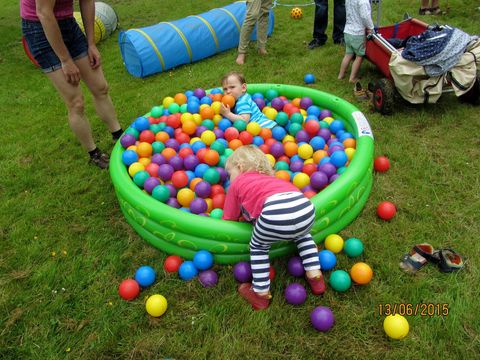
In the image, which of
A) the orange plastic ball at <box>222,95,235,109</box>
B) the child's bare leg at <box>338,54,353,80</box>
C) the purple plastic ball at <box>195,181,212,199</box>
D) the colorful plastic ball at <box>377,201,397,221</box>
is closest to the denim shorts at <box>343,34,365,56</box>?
the child's bare leg at <box>338,54,353,80</box>

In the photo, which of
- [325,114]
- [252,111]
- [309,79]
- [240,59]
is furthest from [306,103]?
[240,59]

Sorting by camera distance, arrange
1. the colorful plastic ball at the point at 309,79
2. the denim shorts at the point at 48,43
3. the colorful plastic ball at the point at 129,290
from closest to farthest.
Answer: the colorful plastic ball at the point at 129,290
the denim shorts at the point at 48,43
the colorful plastic ball at the point at 309,79

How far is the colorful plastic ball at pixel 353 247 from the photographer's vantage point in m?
2.54

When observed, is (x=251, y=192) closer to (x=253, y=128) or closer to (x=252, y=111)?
(x=253, y=128)


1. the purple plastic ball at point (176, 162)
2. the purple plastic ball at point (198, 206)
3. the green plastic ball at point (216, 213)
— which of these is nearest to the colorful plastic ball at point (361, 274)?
the green plastic ball at point (216, 213)

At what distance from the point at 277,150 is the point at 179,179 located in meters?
1.00

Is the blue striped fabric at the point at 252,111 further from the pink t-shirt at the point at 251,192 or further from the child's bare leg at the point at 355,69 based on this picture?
the child's bare leg at the point at 355,69

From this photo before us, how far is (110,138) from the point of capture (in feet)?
14.4

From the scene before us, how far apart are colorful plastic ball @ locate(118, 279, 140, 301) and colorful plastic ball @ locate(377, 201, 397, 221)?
1.87 m

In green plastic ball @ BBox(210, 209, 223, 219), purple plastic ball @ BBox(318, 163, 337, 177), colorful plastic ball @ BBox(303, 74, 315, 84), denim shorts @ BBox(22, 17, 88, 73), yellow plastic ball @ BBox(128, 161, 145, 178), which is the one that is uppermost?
denim shorts @ BBox(22, 17, 88, 73)

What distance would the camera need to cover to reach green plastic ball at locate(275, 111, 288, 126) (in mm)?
Result: 3984

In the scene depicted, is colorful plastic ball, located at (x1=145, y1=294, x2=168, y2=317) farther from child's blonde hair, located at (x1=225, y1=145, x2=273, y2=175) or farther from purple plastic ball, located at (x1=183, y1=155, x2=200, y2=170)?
purple plastic ball, located at (x1=183, y1=155, x2=200, y2=170)

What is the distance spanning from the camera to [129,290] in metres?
2.42

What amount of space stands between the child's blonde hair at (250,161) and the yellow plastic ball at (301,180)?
54 centimetres
